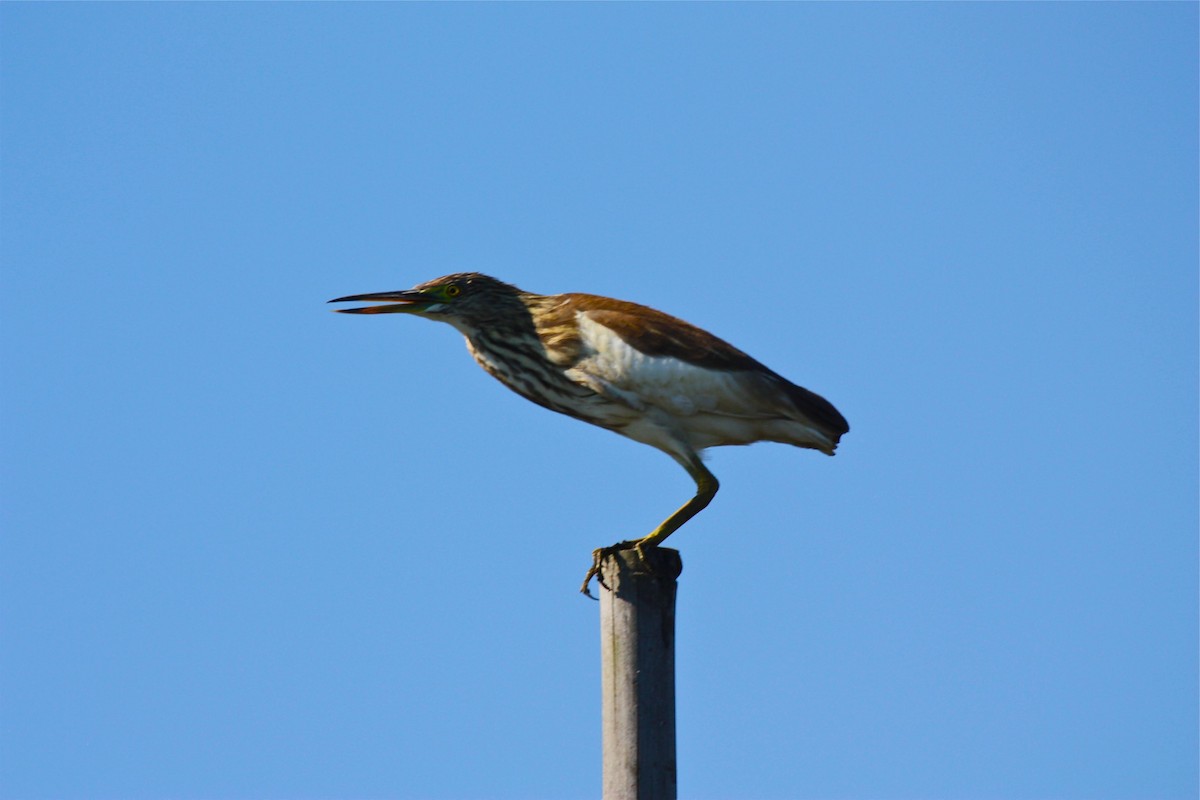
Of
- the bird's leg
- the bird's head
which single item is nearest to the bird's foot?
the bird's leg

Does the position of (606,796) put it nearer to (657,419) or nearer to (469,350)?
(657,419)

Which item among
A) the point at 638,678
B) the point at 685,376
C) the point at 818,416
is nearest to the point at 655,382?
the point at 685,376

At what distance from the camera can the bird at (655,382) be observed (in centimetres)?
637

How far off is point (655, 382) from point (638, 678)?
72.5 inches

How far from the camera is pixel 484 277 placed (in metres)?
7.06

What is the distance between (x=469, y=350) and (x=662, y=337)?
108 cm

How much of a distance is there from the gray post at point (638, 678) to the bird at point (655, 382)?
1172 millimetres

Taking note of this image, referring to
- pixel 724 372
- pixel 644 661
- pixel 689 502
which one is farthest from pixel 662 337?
pixel 644 661

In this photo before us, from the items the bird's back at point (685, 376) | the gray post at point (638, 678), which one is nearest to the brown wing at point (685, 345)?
the bird's back at point (685, 376)

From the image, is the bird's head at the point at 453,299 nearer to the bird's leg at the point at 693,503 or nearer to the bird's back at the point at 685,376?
the bird's back at the point at 685,376

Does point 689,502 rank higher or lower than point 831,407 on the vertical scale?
lower

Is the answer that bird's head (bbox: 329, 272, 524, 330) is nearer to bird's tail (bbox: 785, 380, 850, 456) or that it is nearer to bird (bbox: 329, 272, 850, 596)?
bird (bbox: 329, 272, 850, 596)

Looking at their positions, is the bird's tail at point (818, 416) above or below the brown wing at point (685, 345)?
below

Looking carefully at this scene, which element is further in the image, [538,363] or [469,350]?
[469,350]
